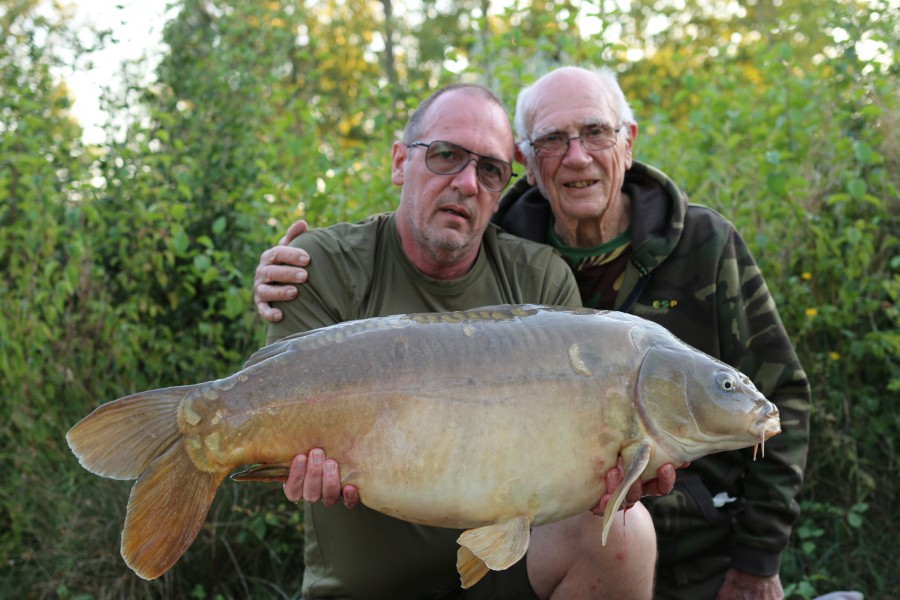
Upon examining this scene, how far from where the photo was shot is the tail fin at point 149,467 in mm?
1917

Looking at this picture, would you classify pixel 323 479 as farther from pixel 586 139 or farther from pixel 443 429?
pixel 586 139

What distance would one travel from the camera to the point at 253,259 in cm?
421

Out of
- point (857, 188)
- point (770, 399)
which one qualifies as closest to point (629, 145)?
point (770, 399)

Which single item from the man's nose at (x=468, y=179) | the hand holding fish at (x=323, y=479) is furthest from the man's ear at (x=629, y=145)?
the hand holding fish at (x=323, y=479)

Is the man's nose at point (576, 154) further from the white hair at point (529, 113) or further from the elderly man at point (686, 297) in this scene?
the white hair at point (529, 113)

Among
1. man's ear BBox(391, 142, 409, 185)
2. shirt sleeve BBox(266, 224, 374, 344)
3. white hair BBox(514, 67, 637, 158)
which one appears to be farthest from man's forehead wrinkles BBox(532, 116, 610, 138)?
shirt sleeve BBox(266, 224, 374, 344)

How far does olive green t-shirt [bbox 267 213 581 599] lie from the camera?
95.9 inches

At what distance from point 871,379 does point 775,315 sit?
128cm

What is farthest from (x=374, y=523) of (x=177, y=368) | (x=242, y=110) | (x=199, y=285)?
(x=242, y=110)

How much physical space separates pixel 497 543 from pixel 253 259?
258cm

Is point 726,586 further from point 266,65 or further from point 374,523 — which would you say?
point 266,65

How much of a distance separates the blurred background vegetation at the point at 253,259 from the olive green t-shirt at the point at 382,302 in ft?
3.88

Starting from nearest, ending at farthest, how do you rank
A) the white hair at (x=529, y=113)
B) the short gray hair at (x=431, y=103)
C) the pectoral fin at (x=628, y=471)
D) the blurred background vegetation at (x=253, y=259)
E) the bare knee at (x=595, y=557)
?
the pectoral fin at (x=628, y=471) → the bare knee at (x=595, y=557) → the short gray hair at (x=431, y=103) → the white hair at (x=529, y=113) → the blurred background vegetation at (x=253, y=259)

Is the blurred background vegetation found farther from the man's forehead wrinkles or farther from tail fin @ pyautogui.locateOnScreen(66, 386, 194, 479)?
tail fin @ pyautogui.locateOnScreen(66, 386, 194, 479)
